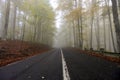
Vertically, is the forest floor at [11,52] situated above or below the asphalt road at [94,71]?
above

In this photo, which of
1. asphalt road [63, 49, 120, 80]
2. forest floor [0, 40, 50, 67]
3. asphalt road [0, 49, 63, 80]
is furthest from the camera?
forest floor [0, 40, 50, 67]

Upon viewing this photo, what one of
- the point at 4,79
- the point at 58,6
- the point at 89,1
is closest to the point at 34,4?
the point at 58,6

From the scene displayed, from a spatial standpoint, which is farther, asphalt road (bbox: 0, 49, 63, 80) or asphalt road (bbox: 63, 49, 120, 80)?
asphalt road (bbox: 0, 49, 63, 80)

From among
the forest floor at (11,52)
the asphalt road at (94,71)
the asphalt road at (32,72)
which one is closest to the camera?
the asphalt road at (94,71)

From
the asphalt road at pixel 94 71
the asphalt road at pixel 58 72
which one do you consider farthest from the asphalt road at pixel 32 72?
the asphalt road at pixel 94 71

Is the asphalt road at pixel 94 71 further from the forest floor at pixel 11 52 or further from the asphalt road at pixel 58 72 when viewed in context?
the forest floor at pixel 11 52

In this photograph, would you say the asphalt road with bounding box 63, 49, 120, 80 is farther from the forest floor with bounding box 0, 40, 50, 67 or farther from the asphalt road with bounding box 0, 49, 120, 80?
the forest floor with bounding box 0, 40, 50, 67

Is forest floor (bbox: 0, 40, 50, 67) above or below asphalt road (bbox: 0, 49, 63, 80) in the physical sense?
above

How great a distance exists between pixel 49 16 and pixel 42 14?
279 cm

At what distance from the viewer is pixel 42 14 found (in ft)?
98.9

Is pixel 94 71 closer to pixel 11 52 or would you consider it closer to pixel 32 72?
pixel 32 72

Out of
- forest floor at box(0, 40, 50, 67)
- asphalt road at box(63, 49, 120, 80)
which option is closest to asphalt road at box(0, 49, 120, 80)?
asphalt road at box(63, 49, 120, 80)

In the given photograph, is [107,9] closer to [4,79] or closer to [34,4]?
[34,4]

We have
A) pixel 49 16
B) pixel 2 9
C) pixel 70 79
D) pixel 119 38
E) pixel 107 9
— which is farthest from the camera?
pixel 2 9
